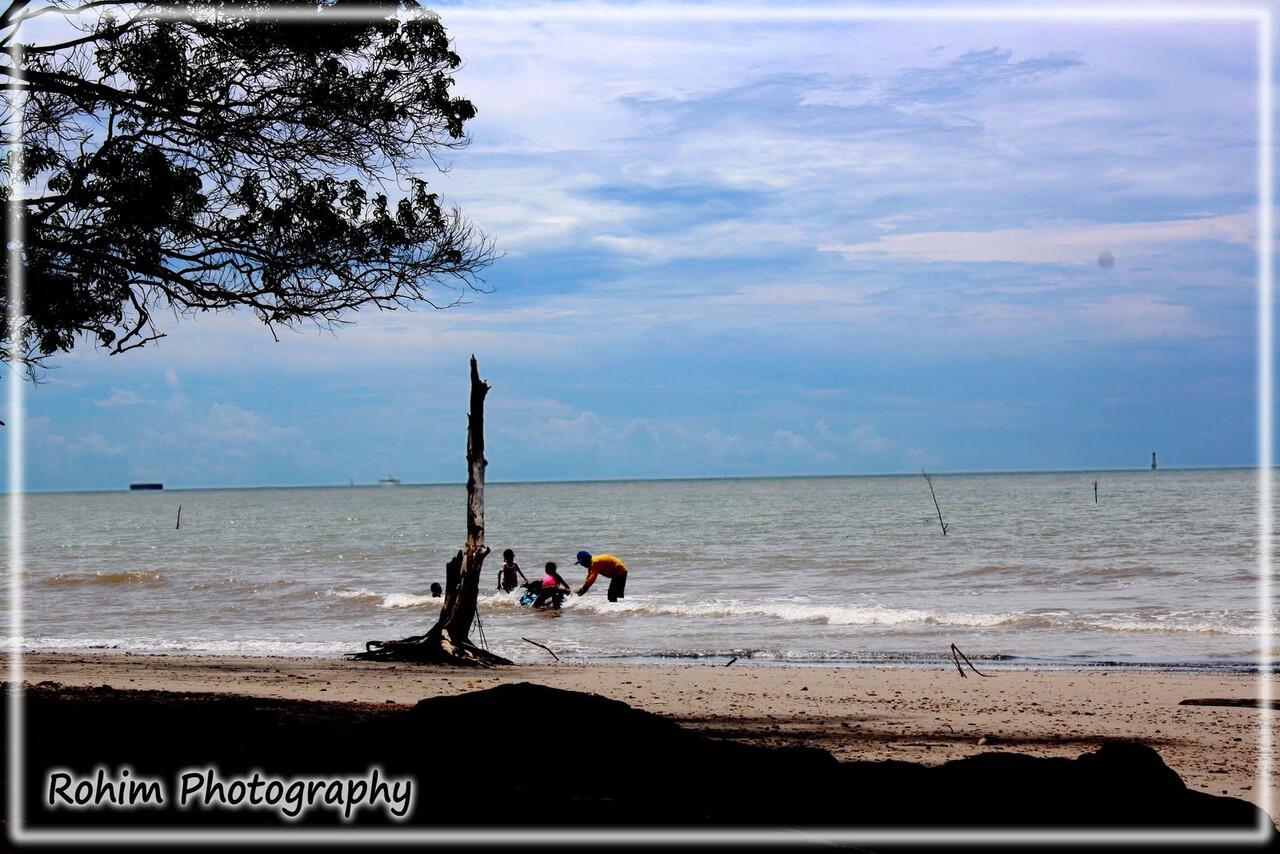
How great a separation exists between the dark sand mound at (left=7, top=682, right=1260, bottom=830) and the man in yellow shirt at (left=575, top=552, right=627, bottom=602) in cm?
1399

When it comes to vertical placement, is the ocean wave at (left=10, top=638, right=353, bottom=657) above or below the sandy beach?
below

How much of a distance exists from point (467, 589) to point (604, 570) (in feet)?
19.6

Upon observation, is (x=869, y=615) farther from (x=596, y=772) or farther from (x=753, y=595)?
(x=596, y=772)

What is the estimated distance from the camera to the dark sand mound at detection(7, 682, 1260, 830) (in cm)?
486

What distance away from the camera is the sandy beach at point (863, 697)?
32.8 ft

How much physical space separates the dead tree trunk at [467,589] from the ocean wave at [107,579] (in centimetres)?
2181

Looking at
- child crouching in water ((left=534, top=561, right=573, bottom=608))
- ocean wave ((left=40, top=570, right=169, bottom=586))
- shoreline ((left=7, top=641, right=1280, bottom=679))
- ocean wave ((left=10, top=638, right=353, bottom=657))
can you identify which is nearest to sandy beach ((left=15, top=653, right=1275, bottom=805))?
shoreline ((left=7, top=641, right=1280, bottom=679))

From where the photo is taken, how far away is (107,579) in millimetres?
35438

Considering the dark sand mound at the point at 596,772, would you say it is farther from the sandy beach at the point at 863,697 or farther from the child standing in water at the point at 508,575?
the child standing in water at the point at 508,575

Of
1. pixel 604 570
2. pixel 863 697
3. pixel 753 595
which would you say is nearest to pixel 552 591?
pixel 604 570

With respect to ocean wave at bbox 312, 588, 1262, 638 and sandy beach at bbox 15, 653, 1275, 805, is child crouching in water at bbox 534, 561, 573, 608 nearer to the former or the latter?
ocean wave at bbox 312, 588, 1262, 638

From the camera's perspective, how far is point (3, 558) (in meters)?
52.7

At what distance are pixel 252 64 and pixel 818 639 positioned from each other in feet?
46.6

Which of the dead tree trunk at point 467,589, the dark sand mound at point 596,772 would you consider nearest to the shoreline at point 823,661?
the dead tree trunk at point 467,589
